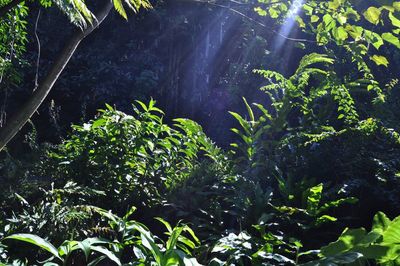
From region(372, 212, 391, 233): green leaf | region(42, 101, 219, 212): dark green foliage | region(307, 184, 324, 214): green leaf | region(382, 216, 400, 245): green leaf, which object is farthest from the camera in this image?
region(42, 101, 219, 212): dark green foliage

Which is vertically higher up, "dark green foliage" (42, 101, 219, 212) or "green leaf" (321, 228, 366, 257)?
"green leaf" (321, 228, 366, 257)

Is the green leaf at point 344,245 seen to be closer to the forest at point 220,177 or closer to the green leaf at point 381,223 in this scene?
the forest at point 220,177

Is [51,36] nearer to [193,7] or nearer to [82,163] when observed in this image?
[193,7]

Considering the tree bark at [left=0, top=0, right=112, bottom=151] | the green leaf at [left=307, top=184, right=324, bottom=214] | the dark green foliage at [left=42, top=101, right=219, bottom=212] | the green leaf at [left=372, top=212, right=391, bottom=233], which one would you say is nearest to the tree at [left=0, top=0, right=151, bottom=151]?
A: the tree bark at [left=0, top=0, right=112, bottom=151]

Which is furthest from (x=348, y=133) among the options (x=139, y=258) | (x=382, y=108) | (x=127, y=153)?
(x=139, y=258)

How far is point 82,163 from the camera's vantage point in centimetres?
450

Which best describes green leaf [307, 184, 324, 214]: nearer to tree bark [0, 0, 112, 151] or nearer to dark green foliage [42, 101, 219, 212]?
dark green foliage [42, 101, 219, 212]

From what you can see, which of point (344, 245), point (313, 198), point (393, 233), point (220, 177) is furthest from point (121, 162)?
point (393, 233)

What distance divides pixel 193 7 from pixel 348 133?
204 inches

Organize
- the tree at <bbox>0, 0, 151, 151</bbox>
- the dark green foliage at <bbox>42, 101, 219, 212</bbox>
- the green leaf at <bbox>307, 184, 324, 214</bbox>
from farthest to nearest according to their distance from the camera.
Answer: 1. the dark green foliage at <bbox>42, 101, 219, 212</bbox>
2. the green leaf at <bbox>307, 184, 324, 214</bbox>
3. the tree at <bbox>0, 0, 151, 151</bbox>

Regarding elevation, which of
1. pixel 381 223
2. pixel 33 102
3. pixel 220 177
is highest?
pixel 33 102

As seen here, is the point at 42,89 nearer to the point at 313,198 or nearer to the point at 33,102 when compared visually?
the point at 33,102

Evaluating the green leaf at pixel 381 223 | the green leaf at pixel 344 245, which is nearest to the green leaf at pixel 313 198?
the green leaf at pixel 381 223

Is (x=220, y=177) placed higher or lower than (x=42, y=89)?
lower
